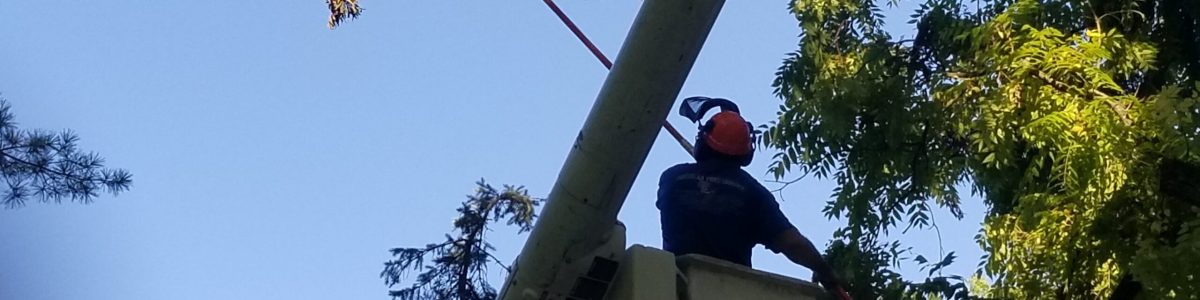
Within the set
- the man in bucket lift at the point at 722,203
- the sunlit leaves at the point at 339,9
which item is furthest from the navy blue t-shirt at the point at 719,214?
the sunlit leaves at the point at 339,9

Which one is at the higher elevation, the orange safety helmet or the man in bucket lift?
the orange safety helmet

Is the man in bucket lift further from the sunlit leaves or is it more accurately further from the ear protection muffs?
the sunlit leaves

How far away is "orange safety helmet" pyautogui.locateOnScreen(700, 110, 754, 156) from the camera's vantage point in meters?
4.74

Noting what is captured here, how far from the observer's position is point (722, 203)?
4574 mm

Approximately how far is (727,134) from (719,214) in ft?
1.08

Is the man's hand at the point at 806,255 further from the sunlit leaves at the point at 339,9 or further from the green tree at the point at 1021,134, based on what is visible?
the sunlit leaves at the point at 339,9

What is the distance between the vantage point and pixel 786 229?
14.8 ft

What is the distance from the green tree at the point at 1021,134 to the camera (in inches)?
208

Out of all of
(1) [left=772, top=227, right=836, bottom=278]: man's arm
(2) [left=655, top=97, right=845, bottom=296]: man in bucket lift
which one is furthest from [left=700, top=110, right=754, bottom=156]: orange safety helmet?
(1) [left=772, top=227, right=836, bottom=278]: man's arm

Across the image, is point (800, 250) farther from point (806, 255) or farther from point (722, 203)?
point (722, 203)

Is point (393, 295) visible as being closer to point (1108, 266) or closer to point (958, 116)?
point (958, 116)

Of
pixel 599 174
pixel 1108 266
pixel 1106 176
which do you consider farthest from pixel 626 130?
pixel 1108 266

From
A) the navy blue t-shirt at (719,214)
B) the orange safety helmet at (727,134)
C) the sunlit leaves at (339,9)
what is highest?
the sunlit leaves at (339,9)

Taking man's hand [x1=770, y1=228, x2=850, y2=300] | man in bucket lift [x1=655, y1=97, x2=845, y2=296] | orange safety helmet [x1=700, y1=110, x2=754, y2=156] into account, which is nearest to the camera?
man's hand [x1=770, y1=228, x2=850, y2=300]
